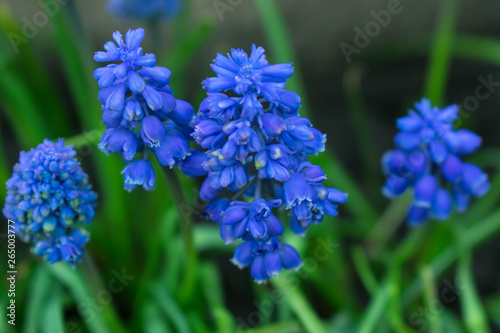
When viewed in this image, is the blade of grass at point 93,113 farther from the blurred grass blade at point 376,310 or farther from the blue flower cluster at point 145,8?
the blurred grass blade at point 376,310

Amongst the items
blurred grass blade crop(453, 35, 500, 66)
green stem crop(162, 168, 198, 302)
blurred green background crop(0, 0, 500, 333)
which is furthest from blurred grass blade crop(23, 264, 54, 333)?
blurred grass blade crop(453, 35, 500, 66)

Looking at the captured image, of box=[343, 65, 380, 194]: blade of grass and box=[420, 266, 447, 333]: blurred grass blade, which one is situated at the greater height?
box=[343, 65, 380, 194]: blade of grass

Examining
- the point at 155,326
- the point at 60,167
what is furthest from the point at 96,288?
the point at 60,167

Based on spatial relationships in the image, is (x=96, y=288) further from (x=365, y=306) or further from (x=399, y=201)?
(x=399, y=201)

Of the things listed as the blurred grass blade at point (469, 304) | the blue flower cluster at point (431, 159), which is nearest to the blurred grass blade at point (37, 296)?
the blue flower cluster at point (431, 159)

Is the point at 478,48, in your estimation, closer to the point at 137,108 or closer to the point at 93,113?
the point at 93,113

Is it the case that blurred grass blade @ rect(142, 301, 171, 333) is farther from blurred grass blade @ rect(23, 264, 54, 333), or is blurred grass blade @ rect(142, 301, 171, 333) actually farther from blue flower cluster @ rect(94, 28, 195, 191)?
blue flower cluster @ rect(94, 28, 195, 191)
